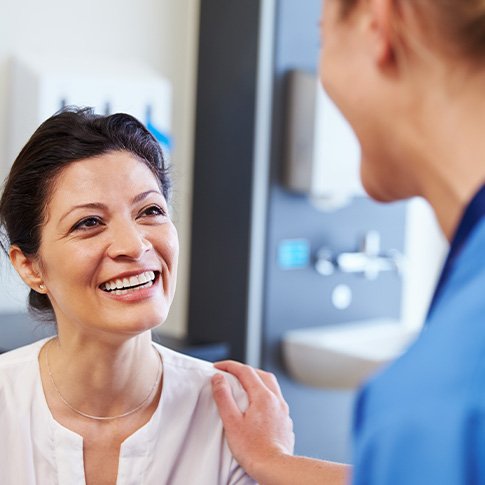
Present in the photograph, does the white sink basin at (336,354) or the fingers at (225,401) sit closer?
the fingers at (225,401)

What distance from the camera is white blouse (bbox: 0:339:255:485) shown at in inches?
60.9

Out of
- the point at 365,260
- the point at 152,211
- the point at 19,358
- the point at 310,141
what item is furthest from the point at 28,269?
the point at 365,260

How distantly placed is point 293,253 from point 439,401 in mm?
2644

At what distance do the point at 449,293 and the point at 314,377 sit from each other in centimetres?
254

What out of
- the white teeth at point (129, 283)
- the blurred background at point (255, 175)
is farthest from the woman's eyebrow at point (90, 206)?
the blurred background at point (255, 175)

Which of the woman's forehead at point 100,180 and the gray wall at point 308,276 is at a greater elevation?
the woman's forehead at point 100,180

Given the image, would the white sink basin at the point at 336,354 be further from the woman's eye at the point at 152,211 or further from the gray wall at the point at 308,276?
the woman's eye at the point at 152,211

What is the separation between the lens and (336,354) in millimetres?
3143

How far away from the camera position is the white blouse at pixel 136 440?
1546mm

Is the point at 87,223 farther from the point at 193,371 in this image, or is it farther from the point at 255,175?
the point at 255,175

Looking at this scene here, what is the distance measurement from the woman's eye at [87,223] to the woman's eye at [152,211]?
0.26 ft

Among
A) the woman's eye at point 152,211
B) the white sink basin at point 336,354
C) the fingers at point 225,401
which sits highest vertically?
the woman's eye at point 152,211

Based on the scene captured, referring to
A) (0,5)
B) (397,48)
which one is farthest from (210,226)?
(397,48)

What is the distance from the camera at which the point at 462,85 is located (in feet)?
2.43
